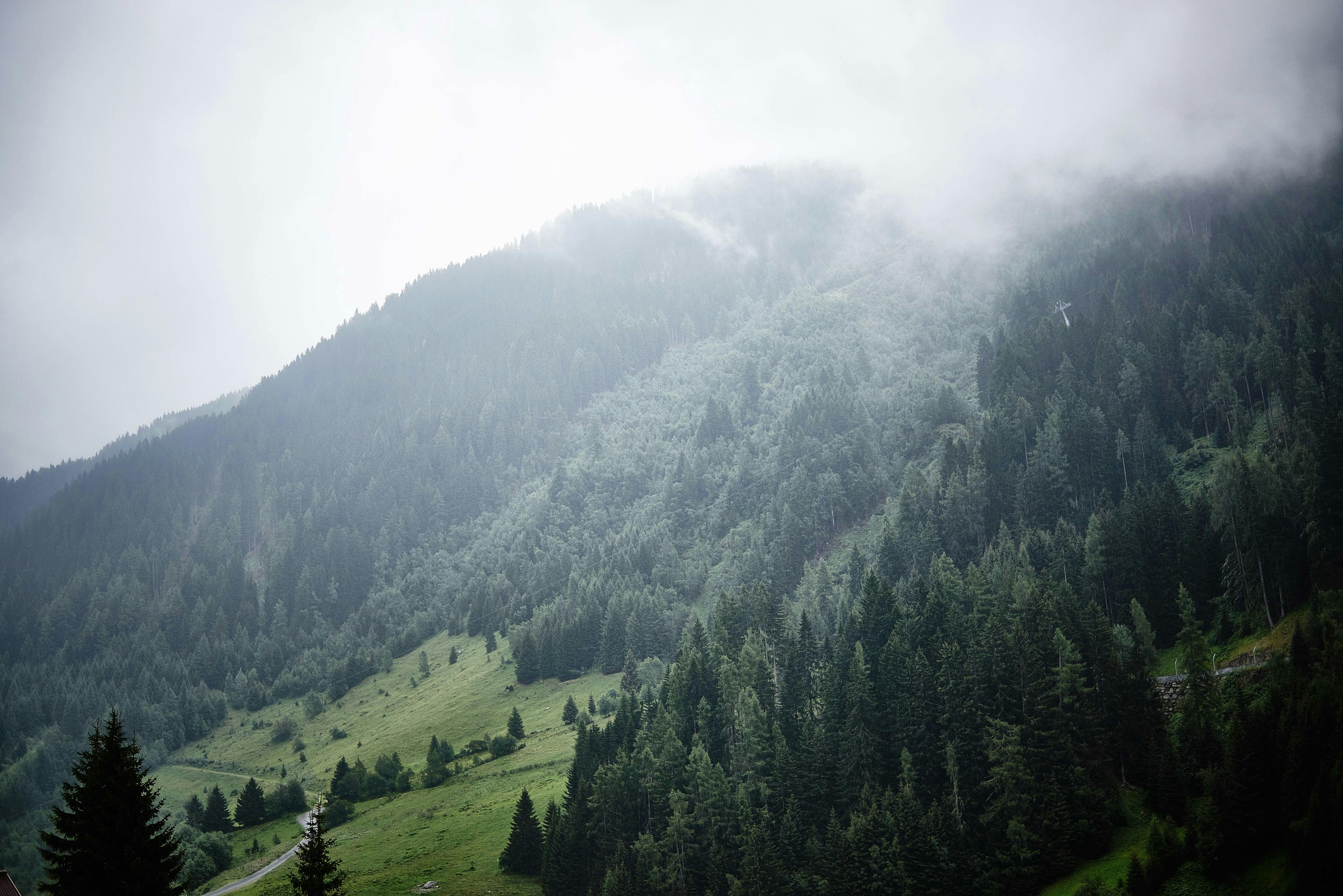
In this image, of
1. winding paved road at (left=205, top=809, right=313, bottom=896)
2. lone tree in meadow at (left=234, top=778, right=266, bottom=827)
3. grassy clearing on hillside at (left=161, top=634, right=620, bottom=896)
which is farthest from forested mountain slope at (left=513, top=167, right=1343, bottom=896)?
lone tree in meadow at (left=234, top=778, right=266, bottom=827)

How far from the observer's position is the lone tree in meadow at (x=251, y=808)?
110938 mm

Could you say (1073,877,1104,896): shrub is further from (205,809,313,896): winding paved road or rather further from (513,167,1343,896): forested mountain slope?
(205,809,313,896): winding paved road

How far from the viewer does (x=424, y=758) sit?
403 feet

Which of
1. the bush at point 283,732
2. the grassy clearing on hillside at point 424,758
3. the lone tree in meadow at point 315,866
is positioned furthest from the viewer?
the bush at point 283,732

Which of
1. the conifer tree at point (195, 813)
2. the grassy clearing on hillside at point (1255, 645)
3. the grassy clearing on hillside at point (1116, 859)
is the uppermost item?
the conifer tree at point (195, 813)

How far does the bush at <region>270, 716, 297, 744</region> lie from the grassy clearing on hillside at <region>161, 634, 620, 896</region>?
1.79 metres

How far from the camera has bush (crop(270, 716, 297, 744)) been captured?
161 meters

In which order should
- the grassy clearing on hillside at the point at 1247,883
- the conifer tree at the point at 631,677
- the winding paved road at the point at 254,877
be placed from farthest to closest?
the conifer tree at the point at 631,677
the winding paved road at the point at 254,877
the grassy clearing on hillside at the point at 1247,883

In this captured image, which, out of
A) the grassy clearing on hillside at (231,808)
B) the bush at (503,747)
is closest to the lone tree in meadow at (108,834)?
the grassy clearing on hillside at (231,808)

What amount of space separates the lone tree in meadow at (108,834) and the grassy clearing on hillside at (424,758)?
53883mm

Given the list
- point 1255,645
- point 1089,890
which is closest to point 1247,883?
point 1089,890

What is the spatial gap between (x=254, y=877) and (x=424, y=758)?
1398 inches

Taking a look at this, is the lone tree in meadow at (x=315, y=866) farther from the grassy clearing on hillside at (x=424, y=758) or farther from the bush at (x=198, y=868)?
the bush at (x=198, y=868)

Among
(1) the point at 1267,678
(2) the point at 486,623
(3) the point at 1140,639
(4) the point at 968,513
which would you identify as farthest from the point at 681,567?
(1) the point at 1267,678
